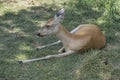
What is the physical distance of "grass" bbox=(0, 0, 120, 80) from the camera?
617 centimetres

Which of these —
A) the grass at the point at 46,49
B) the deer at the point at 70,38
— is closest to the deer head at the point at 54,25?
the deer at the point at 70,38

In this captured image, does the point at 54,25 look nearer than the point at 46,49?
Yes

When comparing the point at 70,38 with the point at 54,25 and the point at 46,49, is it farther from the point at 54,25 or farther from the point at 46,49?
the point at 46,49

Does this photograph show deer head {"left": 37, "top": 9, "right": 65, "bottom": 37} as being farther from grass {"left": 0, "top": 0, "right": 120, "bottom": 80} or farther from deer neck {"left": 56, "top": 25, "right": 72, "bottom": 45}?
grass {"left": 0, "top": 0, "right": 120, "bottom": 80}

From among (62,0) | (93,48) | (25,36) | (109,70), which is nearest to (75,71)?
(109,70)

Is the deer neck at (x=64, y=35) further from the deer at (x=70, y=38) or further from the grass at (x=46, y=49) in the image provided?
the grass at (x=46, y=49)

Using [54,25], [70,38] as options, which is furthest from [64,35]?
[54,25]

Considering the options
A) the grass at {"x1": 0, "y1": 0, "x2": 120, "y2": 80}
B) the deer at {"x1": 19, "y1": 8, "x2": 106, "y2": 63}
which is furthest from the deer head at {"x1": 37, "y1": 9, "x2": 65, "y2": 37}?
the grass at {"x1": 0, "y1": 0, "x2": 120, "y2": 80}

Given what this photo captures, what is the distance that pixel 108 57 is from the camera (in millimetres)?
6781

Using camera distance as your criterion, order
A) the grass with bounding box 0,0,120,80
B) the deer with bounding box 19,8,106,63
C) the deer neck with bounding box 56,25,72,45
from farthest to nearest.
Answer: the deer neck with bounding box 56,25,72,45 < the deer with bounding box 19,8,106,63 < the grass with bounding box 0,0,120,80

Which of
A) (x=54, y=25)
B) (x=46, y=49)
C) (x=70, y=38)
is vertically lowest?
(x=46, y=49)

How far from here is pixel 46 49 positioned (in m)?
7.38

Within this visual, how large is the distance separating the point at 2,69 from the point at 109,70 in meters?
1.86

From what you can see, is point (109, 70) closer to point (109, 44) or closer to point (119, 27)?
point (109, 44)
